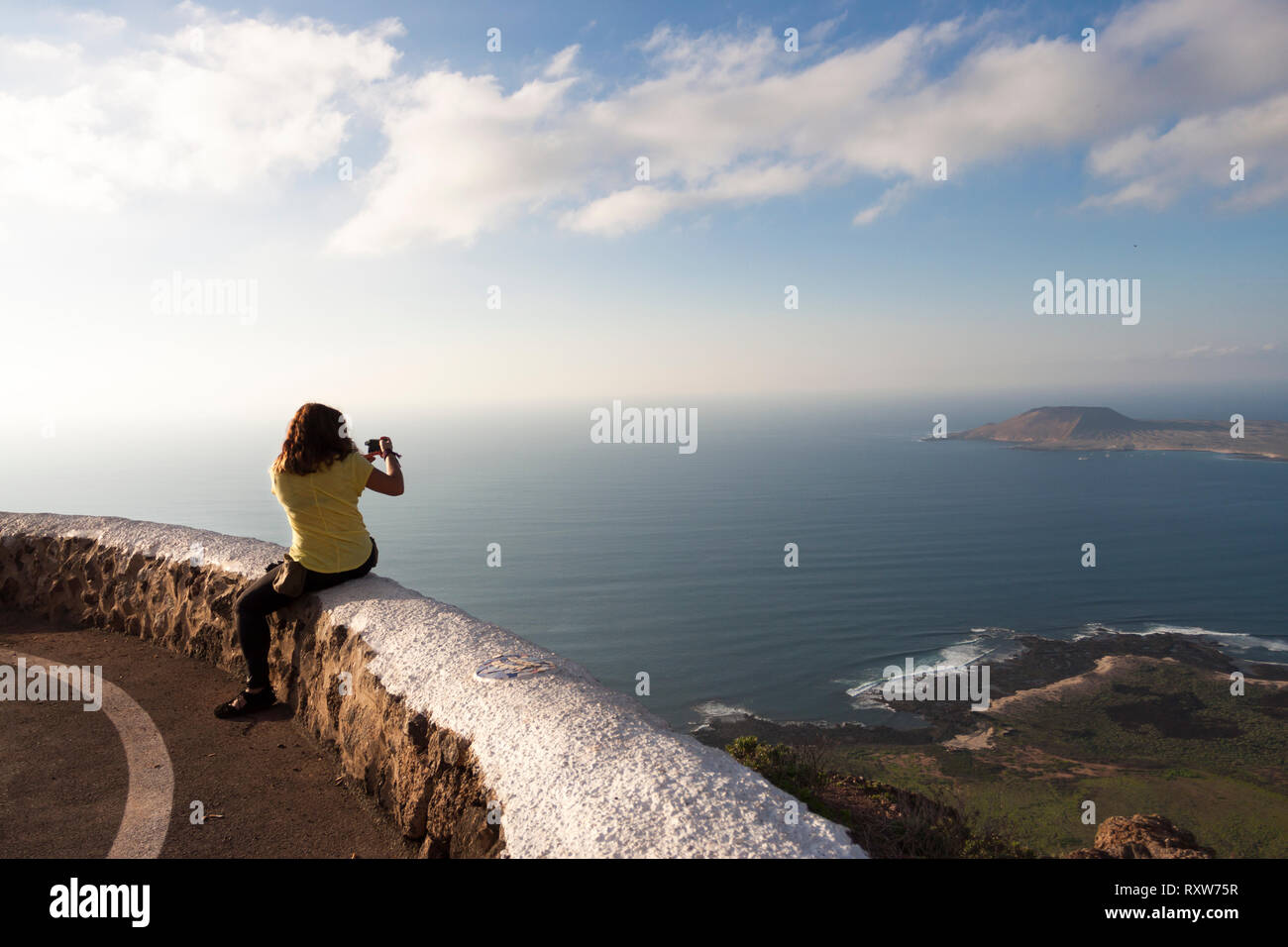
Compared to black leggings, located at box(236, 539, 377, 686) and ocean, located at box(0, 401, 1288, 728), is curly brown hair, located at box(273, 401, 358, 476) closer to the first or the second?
black leggings, located at box(236, 539, 377, 686)

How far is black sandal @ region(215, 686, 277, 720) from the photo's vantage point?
17.7ft

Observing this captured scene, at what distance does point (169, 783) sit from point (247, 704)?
3.45 ft

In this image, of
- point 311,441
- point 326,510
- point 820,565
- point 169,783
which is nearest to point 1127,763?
point 326,510

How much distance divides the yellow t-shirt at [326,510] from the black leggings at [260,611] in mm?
122

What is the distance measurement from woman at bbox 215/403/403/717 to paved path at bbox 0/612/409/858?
0.45m

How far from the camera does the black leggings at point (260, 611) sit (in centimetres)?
546

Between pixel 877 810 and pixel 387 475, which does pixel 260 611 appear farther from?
pixel 877 810

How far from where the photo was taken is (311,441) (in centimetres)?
526

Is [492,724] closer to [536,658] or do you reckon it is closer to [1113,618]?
[536,658]

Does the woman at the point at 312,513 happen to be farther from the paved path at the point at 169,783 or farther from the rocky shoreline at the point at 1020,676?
the rocky shoreline at the point at 1020,676

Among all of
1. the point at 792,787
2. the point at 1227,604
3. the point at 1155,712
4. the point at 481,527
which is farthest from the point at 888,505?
the point at 792,787

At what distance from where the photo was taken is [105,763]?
465cm

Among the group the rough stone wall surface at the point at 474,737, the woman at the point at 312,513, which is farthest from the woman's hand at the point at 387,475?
the rough stone wall surface at the point at 474,737

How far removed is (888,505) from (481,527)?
93.3m
